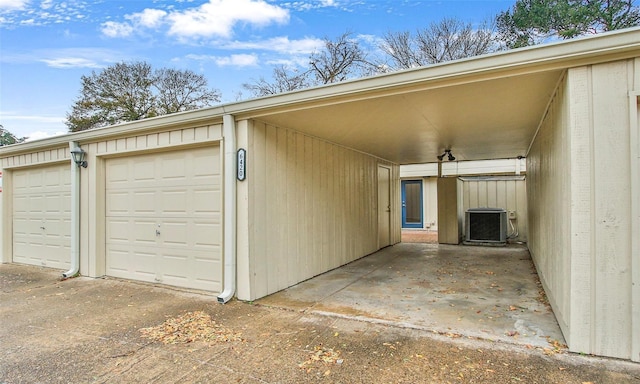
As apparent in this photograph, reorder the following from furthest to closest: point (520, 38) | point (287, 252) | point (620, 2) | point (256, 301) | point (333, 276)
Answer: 1. point (520, 38)
2. point (620, 2)
3. point (333, 276)
4. point (287, 252)
5. point (256, 301)

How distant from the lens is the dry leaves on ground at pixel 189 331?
3027 millimetres

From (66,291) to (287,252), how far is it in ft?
10.3

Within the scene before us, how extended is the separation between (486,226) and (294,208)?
6144 mm

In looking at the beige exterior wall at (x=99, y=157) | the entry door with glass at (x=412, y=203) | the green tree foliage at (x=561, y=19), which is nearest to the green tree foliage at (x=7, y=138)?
the beige exterior wall at (x=99, y=157)

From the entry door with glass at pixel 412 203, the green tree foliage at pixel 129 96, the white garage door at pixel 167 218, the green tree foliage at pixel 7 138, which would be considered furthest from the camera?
the green tree foliage at pixel 7 138

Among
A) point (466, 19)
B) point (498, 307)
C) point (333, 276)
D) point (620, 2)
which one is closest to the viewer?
point (498, 307)

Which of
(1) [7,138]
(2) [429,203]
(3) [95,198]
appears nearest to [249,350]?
(3) [95,198]

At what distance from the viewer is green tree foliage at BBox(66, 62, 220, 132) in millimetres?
15766

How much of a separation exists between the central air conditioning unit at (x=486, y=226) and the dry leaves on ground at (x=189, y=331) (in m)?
7.51

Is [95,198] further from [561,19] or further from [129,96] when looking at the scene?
[561,19]

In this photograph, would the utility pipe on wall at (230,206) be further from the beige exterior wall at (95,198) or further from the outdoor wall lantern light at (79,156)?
the outdoor wall lantern light at (79,156)

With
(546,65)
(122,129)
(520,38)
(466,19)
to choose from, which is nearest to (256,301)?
(122,129)

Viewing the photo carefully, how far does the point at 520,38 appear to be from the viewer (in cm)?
1191

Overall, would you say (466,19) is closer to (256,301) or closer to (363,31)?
(363,31)
